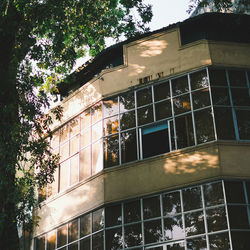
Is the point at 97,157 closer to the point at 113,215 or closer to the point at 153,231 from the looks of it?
the point at 113,215

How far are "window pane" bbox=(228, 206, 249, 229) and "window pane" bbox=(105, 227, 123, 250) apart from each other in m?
3.41

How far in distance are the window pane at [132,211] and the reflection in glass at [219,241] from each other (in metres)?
2.46

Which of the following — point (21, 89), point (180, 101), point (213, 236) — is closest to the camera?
point (213, 236)

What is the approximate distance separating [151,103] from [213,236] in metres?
5.01

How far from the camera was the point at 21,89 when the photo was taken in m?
12.6

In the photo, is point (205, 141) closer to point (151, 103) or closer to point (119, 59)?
point (151, 103)

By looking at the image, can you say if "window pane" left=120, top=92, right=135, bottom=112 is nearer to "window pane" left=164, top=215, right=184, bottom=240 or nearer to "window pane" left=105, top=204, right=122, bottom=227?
"window pane" left=105, top=204, right=122, bottom=227

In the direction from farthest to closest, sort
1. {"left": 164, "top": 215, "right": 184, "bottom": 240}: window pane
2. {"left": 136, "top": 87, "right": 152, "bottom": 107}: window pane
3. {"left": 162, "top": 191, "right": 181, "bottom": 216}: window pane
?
{"left": 136, "top": 87, "right": 152, "bottom": 107}: window pane, {"left": 162, "top": 191, "right": 181, "bottom": 216}: window pane, {"left": 164, "top": 215, "right": 184, "bottom": 240}: window pane

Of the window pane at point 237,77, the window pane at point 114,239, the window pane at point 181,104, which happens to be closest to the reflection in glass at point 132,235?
the window pane at point 114,239

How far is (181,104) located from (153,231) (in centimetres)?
→ 415

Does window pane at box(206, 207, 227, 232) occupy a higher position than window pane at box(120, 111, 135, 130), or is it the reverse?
window pane at box(120, 111, 135, 130)

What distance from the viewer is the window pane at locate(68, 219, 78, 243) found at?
47.6ft

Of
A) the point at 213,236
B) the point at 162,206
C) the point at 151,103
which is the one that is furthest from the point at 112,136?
the point at 213,236

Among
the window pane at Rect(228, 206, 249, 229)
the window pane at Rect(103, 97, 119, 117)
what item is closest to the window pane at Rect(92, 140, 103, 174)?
the window pane at Rect(103, 97, 119, 117)
